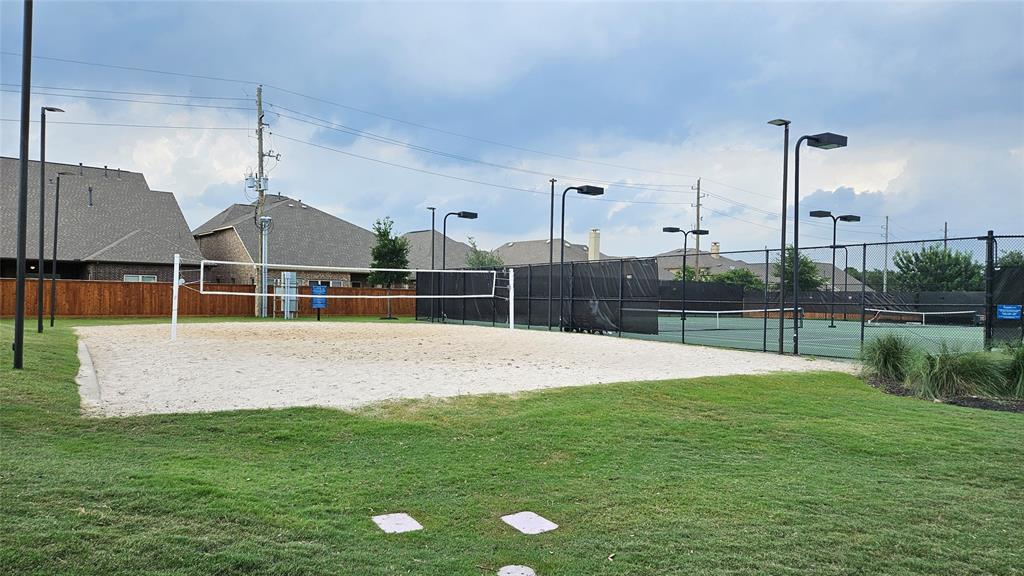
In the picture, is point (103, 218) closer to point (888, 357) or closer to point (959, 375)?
point (888, 357)

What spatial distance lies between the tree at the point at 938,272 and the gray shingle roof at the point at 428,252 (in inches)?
1108

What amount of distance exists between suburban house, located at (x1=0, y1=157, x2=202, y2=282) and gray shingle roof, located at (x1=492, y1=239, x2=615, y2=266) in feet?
91.1

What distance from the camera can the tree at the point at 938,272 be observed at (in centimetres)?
2886

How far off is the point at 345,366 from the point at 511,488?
6994mm

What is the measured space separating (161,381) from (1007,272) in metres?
16.0

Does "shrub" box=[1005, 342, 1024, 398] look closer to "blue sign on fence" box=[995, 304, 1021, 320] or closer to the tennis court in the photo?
the tennis court

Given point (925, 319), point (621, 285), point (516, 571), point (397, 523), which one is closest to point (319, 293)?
point (621, 285)

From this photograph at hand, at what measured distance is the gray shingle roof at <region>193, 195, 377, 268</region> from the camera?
1563 inches

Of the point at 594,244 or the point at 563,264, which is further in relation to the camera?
the point at 594,244

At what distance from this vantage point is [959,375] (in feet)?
31.6

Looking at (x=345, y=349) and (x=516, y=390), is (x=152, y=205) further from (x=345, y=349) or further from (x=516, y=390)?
(x=516, y=390)

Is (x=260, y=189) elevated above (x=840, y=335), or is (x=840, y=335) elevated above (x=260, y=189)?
(x=260, y=189)

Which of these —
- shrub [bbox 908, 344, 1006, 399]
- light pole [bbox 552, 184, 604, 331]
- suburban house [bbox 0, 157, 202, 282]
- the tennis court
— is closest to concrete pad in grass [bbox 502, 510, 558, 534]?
shrub [bbox 908, 344, 1006, 399]

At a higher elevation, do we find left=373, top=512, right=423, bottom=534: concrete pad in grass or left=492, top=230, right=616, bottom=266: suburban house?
left=492, top=230, right=616, bottom=266: suburban house
